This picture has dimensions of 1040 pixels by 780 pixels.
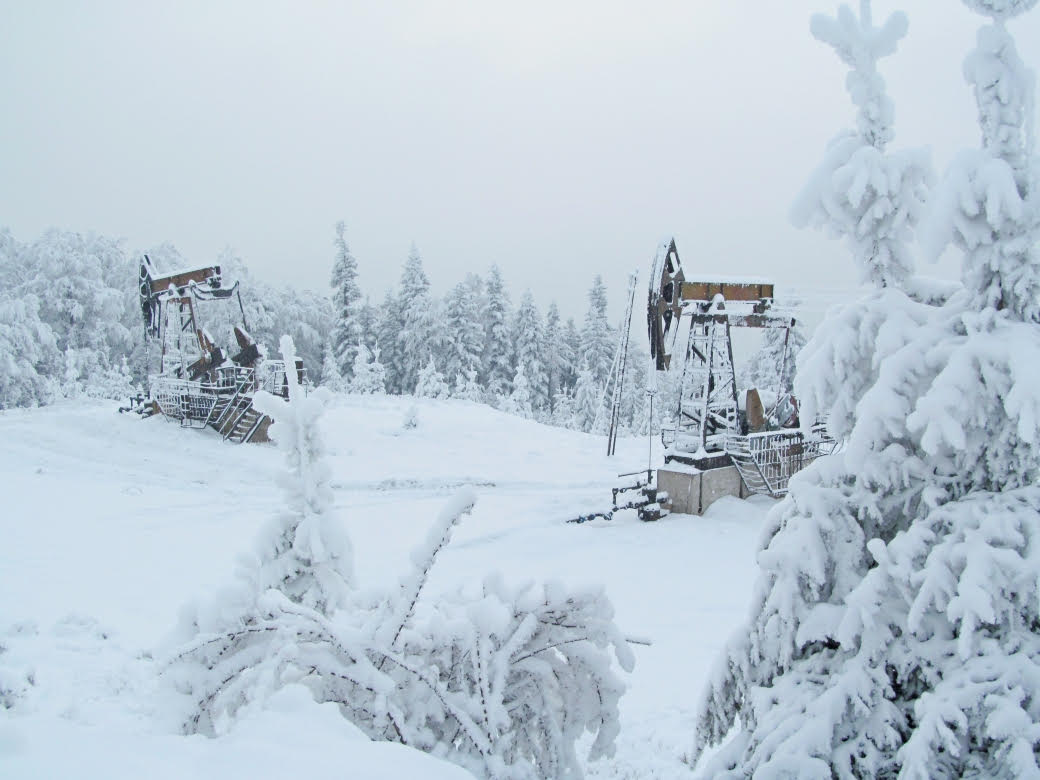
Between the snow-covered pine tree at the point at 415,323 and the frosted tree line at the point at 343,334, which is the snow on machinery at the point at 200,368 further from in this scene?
the snow-covered pine tree at the point at 415,323

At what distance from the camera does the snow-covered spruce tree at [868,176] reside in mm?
3598

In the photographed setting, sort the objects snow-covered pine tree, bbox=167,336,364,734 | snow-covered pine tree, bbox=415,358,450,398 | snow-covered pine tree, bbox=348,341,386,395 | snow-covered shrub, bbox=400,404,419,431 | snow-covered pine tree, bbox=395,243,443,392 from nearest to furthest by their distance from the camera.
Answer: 1. snow-covered pine tree, bbox=167,336,364,734
2. snow-covered shrub, bbox=400,404,419,431
3. snow-covered pine tree, bbox=348,341,386,395
4. snow-covered pine tree, bbox=415,358,450,398
5. snow-covered pine tree, bbox=395,243,443,392

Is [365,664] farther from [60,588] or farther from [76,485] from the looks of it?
[76,485]

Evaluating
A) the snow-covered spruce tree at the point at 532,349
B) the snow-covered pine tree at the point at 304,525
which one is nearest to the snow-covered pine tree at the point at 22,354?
the snow-covered spruce tree at the point at 532,349

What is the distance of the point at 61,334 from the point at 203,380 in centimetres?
2299

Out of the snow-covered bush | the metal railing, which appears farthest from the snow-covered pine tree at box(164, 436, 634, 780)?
the metal railing

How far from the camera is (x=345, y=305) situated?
46.7 m

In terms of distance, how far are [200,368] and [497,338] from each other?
29.8 m

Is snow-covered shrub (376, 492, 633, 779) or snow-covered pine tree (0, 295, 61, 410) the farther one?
snow-covered pine tree (0, 295, 61, 410)

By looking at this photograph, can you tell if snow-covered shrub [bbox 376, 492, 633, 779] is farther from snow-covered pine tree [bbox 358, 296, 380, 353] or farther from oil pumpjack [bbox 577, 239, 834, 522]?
snow-covered pine tree [bbox 358, 296, 380, 353]

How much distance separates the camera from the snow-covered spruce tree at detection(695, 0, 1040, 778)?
279cm

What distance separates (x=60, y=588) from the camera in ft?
30.3

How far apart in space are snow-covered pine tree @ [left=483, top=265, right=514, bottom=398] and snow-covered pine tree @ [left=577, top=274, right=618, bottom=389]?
6210mm

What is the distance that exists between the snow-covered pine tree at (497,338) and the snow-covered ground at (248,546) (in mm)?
25122
